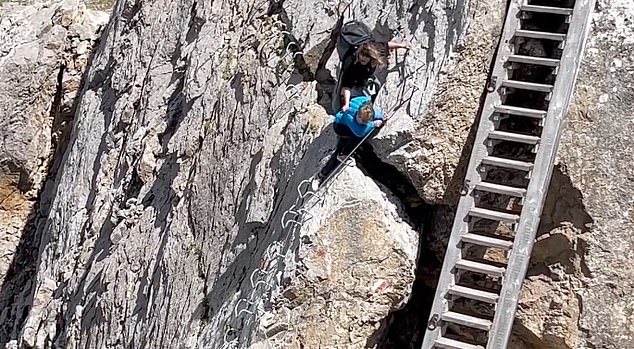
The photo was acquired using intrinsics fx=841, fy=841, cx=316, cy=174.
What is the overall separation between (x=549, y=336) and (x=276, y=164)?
12.8 feet

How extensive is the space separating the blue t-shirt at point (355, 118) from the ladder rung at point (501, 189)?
1.34 m

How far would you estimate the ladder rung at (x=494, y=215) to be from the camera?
354 inches

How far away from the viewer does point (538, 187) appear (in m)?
8.91

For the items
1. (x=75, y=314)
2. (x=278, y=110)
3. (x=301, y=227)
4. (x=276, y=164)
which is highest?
(x=278, y=110)

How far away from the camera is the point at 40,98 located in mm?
18469

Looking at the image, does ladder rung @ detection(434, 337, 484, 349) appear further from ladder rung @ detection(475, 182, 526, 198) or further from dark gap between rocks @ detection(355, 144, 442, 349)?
ladder rung @ detection(475, 182, 526, 198)

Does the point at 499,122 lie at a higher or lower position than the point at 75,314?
higher

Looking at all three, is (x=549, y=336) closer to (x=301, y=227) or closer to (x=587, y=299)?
(x=587, y=299)

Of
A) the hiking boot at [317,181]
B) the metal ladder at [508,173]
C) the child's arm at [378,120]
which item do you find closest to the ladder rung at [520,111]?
the metal ladder at [508,173]

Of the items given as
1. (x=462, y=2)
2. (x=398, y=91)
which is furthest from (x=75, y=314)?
(x=462, y=2)

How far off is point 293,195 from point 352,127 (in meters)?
1.26

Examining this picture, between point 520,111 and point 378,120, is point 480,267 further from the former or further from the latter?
point 378,120

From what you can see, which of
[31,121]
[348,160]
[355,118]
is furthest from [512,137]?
[31,121]

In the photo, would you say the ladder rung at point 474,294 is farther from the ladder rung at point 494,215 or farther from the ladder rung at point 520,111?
the ladder rung at point 520,111
